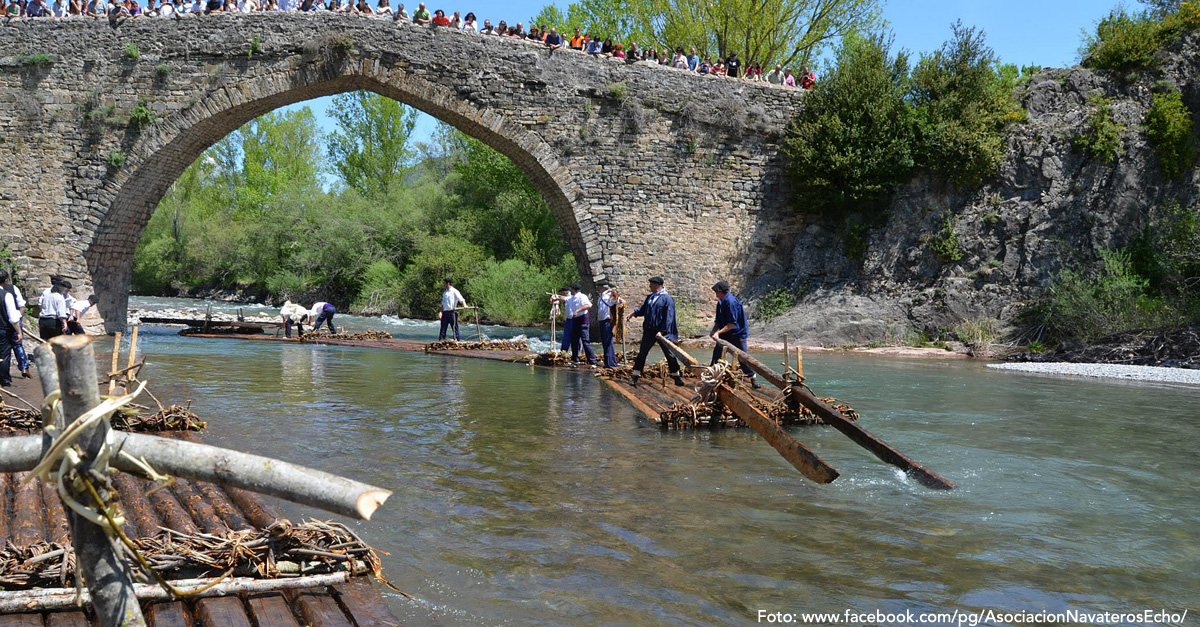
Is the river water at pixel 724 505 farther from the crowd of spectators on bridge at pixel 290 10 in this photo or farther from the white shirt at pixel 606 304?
the crowd of spectators on bridge at pixel 290 10

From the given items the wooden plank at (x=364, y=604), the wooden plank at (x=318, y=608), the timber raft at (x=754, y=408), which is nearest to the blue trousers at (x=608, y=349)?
the timber raft at (x=754, y=408)

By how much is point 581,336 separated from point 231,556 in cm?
944

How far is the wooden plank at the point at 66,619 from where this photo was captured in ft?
8.95

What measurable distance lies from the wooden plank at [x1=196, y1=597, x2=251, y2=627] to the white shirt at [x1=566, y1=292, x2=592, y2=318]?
9198 millimetres

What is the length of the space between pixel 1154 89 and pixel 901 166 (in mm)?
5122

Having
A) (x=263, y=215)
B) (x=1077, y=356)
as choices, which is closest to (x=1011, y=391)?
(x=1077, y=356)

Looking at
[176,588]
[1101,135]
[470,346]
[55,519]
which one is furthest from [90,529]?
[1101,135]

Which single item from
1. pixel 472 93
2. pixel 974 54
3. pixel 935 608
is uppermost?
pixel 974 54

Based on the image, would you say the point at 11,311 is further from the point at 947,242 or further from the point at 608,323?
the point at 947,242

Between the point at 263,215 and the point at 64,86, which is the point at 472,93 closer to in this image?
the point at 64,86

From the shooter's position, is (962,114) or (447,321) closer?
(447,321)

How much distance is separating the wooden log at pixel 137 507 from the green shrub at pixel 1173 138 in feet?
61.5

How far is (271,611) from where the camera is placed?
2918 millimetres

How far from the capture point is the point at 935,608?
11.7 feet
